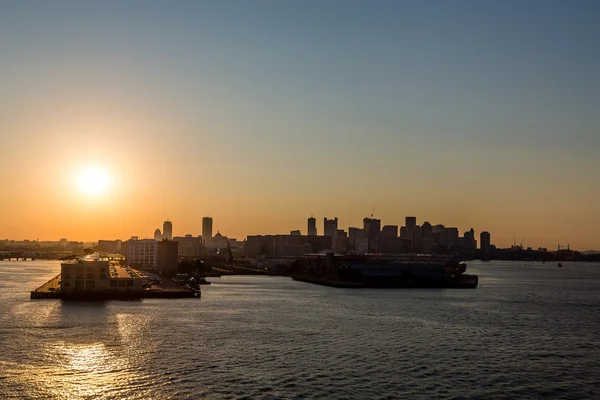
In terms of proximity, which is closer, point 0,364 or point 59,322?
point 0,364

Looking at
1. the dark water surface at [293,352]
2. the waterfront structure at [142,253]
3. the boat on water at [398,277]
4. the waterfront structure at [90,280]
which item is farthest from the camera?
the waterfront structure at [142,253]

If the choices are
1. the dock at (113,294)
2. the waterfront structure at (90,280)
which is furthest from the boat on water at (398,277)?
the waterfront structure at (90,280)

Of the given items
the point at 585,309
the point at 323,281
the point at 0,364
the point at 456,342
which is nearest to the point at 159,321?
the point at 0,364

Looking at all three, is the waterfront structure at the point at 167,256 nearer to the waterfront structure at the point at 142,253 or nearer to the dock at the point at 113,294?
the waterfront structure at the point at 142,253

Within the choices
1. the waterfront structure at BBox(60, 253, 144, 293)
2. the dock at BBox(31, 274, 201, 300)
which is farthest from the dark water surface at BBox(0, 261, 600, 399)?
the waterfront structure at BBox(60, 253, 144, 293)

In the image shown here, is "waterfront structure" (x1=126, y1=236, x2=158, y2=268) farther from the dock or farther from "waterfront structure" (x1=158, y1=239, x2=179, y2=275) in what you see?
the dock

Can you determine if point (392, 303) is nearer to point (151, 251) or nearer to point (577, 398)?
point (577, 398)
